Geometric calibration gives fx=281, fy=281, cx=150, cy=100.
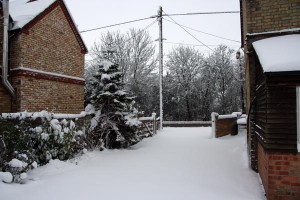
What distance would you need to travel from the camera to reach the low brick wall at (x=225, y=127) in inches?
598

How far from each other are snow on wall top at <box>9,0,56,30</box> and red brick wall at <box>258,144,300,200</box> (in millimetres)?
10490

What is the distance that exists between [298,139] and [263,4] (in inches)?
149

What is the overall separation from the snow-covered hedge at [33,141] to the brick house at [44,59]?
131 inches

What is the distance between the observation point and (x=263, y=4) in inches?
286

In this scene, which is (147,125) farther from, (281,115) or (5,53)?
(281,115)

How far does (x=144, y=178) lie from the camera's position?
274 inches

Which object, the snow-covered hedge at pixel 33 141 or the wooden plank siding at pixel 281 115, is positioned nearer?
the wooden plank siding at pixel 281 115

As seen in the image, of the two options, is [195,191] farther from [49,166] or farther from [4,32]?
[4,32]

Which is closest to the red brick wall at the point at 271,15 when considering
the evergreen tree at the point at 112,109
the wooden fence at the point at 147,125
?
the evergreen tree at the point at 112,109

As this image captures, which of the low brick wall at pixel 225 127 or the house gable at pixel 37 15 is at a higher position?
the house gable at pixel 37 15

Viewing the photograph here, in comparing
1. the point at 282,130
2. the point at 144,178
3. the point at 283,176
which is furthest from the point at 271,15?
the point at 144,178

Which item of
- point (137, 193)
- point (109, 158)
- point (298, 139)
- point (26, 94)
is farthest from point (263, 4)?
point (26, 94)

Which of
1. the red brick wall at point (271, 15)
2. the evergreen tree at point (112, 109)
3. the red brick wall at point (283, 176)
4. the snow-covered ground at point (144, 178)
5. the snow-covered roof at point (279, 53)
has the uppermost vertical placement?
the red brick wall at point (271, 15)

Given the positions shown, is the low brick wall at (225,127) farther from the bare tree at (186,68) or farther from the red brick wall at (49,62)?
the bare tree at (186,68)
